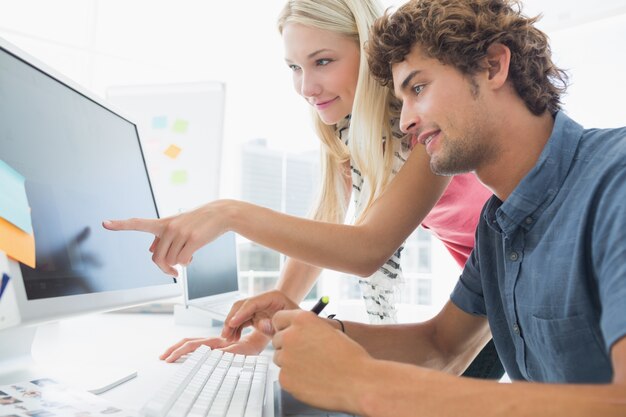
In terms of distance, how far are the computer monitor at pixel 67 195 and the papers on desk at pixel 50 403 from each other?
90 millimetres

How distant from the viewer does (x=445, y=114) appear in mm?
967

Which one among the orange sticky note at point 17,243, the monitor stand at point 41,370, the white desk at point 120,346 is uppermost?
the orange sticky note at point 17,243

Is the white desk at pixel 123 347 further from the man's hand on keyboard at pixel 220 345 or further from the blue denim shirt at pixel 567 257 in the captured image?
the blue denim shirt at pixel 567 257

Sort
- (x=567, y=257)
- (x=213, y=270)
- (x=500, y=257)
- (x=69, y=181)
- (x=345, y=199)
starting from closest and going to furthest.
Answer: (x=567, y=257)
(x=69, y=181)
(x=500, y=257)
(x=345, y=199)
(x=213, y=270)

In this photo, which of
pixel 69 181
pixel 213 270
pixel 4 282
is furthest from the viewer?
pixel 213 270

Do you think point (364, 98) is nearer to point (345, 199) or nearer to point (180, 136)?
point (345, 199)

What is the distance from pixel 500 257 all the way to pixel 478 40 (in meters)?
0.43

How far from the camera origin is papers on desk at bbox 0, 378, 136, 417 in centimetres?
55

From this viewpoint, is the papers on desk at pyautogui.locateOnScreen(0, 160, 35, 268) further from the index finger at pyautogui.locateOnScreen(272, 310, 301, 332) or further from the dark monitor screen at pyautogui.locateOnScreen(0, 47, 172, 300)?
the index finger at pyautogui.locateOnScreen(272, 310, 301, 332)

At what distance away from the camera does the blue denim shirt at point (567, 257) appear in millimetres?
600

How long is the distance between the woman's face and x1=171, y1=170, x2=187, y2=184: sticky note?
4.34 ft

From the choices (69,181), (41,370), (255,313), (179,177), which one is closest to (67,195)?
(69,181)

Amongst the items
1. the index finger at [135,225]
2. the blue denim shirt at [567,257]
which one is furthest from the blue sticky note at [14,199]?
the blue denim shirt at [567,257]

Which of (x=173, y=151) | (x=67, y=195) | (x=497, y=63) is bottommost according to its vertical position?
(x=67, y=195)
